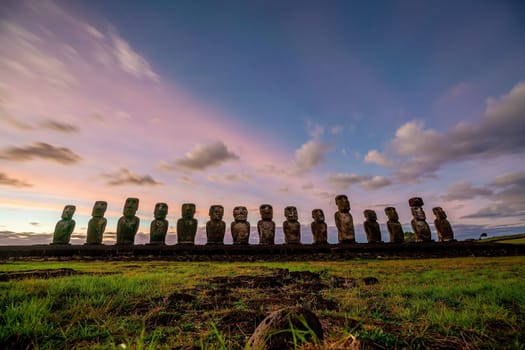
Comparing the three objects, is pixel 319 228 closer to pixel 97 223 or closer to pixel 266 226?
pixel 266 226

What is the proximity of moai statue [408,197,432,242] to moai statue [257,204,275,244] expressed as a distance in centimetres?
855

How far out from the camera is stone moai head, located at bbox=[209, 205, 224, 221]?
47.4 ft

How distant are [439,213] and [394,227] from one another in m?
3.40

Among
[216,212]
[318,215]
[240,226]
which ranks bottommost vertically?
[240,226]

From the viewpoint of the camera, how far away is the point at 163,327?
248cm

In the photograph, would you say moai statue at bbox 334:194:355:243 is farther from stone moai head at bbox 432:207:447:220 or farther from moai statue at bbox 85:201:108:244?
moai statue at bbox 85:201:108:244

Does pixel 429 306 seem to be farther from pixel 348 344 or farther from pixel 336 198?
pixel 336 198

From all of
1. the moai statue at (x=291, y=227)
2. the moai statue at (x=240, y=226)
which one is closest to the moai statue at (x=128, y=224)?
the moai statue at (x=240, y=226)

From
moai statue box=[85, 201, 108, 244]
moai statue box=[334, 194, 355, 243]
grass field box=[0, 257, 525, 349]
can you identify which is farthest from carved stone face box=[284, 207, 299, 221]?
grass field box=[0, 257, 525, 349]

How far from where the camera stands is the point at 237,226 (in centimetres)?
1433

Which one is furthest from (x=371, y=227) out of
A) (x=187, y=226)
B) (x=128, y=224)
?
(x=128, y=224)

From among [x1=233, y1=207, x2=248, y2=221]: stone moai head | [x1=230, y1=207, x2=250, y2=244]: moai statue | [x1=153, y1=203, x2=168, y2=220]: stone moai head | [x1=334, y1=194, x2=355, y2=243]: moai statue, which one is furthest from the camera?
[x1=334, y1=194, x2=355, y2=243]: moai statue

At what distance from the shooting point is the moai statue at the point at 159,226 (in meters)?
13.6

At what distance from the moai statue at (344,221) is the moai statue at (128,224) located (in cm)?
1084
